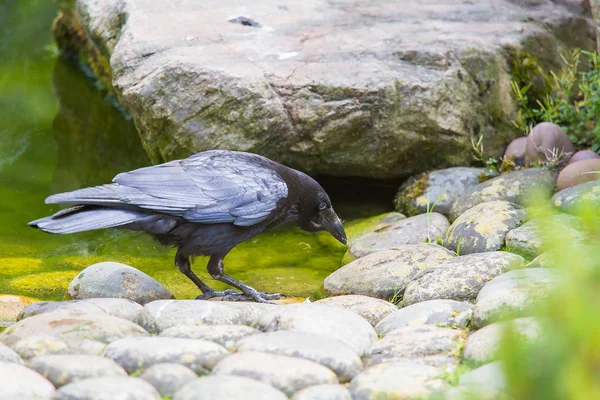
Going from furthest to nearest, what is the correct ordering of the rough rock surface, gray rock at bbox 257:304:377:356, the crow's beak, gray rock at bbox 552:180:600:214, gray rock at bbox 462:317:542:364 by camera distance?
the rough rock surface, the crow's beak, gray rock at bbox 552:180:600:214, gray rock at bbox 257:304:377:356, gray rock at bbox 462:317:542:364

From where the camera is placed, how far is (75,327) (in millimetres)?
3291

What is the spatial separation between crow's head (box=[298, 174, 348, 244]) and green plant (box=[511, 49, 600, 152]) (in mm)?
2197

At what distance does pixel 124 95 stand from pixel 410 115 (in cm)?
236

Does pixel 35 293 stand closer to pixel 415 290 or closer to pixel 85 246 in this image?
pixel 85 246

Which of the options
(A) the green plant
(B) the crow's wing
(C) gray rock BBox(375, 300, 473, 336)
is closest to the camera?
(C) gray rock BBox(375, 300, 473, 336)

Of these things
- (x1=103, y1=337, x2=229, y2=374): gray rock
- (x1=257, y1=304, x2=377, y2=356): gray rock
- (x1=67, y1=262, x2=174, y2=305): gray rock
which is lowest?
(x1=67, y1=262, x2=174, y2=305): gray rock

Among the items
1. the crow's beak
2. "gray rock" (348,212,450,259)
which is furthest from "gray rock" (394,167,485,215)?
the crow's beak

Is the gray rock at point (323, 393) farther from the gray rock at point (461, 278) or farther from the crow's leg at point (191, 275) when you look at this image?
the crow's leg at point (191, 275)

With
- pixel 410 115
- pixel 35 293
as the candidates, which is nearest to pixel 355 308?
pixel 35 293

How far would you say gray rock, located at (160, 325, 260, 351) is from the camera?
3.23m

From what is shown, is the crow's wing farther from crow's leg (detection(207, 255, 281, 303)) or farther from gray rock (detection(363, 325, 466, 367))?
gray rock (detection(363, 325, 466, 367))

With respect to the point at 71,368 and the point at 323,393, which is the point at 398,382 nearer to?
the point at 323,393

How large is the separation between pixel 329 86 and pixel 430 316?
111 inches

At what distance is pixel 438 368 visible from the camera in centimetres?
293
